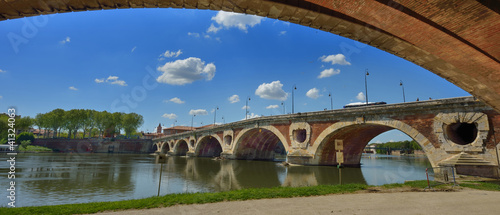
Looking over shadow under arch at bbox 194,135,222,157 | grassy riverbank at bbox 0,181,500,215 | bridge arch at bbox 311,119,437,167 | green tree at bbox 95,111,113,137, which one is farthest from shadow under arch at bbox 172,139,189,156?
grassy riverbank at bbox 0,181,500,215

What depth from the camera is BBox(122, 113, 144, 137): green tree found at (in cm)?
8988

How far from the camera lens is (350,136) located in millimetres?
28281

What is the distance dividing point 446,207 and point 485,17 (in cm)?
633

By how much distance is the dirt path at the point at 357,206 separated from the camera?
7086 millimetres

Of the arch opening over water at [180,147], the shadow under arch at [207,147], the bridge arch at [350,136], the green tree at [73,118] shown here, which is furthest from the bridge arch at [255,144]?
the green tree at [73,118]

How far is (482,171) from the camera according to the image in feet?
50.0

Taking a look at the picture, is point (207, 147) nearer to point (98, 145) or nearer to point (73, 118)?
point (98, 145)

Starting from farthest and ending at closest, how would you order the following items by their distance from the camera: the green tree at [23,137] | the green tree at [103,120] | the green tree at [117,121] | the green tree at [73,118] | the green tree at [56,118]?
1. the green tree at [117,121]
2. the green tree at [103,120]
3. the green tree at [73,118]
4. the green tree at [56,118]
5. the green tree at [23,137]

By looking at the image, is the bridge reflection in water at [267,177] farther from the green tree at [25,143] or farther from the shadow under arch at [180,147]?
the green tree at [25,143]

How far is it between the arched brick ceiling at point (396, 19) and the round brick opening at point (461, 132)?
14413 millimetres

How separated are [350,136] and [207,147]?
38115mm

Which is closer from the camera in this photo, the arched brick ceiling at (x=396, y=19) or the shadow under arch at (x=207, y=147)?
the arched brick ceiling at (x=396, y=19)

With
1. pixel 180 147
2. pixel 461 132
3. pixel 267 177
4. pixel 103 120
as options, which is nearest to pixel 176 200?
pixel 267 177

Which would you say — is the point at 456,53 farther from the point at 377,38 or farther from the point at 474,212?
the point at 474,212
